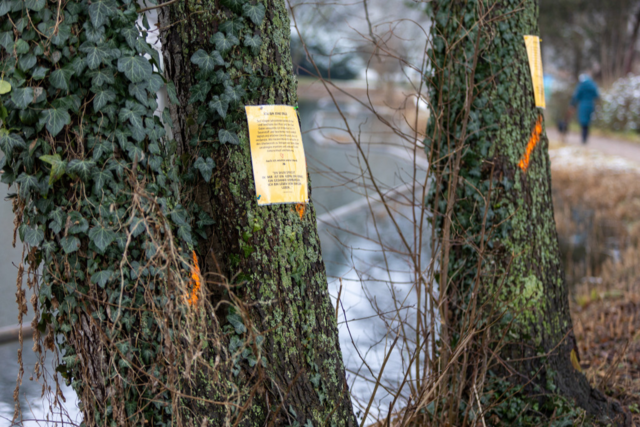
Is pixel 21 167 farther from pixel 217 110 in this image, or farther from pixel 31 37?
pixel 217 110

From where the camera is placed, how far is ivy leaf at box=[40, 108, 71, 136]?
1586mm

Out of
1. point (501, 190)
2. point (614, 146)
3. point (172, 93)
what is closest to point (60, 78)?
point (172, 93)

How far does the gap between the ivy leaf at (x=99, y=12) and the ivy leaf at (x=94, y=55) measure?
0.06 meters

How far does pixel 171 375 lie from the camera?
1.71 meters

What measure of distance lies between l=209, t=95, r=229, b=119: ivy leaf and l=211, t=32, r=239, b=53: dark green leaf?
0.55 feet

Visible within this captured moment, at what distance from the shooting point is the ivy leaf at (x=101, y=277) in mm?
1678

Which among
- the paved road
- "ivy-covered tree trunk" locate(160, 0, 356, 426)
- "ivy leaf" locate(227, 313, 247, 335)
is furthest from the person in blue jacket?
"ivy leaf" locate(227, 313, 247, 335)

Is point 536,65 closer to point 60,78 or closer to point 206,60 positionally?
point 206,60

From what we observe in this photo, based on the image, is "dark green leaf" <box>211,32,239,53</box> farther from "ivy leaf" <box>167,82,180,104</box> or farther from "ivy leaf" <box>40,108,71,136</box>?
"ivy leaf" <box>40,108,71,136</box>

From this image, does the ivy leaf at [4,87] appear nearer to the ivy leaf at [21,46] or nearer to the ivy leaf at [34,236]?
the ivy leaf at [21,46]

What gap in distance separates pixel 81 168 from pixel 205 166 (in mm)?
423

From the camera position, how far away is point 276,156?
1.98 m

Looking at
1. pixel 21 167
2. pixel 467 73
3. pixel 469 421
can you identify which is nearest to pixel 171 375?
pixel 21 167

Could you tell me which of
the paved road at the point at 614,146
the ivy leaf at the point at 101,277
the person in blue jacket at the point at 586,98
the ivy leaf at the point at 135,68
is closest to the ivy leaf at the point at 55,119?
the ivy leaf at the point at 135,68
